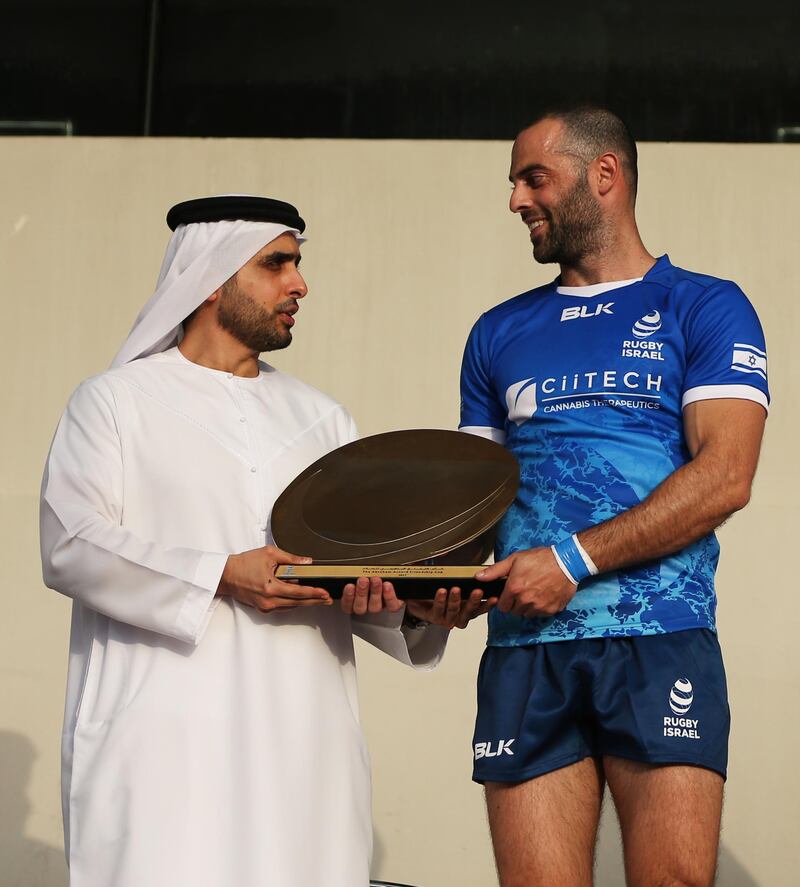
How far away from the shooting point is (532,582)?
2.61 metres

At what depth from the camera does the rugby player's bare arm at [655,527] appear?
2.61 metres

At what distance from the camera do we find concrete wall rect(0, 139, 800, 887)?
194 inches

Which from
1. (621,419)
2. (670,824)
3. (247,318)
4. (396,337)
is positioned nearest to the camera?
(670,824)

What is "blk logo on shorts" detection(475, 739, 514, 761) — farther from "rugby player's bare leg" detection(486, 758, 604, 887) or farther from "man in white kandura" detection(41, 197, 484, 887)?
"man in white kandura" detection(41, 197, 484, 887)

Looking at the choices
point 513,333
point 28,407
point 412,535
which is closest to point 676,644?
point 412,535

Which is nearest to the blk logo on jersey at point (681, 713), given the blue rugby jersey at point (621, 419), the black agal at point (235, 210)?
the blue rugby jersey at point (621, 419)

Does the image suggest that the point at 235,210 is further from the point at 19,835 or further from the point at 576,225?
the point at 19,835

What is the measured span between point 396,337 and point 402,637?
244 centimetres

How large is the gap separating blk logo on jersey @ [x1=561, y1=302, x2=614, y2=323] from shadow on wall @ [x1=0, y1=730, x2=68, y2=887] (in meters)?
3.01

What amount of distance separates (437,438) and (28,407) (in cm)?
294

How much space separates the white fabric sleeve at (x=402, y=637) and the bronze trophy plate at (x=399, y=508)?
29cm

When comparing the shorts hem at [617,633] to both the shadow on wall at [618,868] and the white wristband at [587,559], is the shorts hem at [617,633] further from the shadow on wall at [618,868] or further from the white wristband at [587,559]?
the shadow on wall at [618,868]

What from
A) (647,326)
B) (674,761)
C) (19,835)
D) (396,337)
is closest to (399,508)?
(647,326)

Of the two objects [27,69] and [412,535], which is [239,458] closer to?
[412,535]
